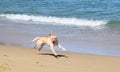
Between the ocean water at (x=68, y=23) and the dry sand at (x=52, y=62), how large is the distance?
1078 mm

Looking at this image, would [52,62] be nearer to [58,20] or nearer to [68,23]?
[68,23]

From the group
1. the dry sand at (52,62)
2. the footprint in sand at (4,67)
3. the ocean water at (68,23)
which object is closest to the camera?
the footprint in sand at (4,67)

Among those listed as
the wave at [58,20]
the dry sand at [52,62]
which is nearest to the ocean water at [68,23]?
the wave at [58,20]

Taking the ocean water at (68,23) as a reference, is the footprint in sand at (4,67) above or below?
below

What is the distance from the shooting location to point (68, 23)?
1911cm

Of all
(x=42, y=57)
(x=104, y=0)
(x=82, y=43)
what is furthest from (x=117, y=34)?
(x=104, y=0)

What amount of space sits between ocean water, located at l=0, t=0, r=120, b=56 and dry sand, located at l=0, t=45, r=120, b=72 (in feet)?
3.54

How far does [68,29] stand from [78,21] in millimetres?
3164

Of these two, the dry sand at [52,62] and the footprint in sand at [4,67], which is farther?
the dry sand at [52,62]

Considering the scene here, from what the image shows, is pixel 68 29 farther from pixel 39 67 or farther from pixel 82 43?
pixel 39 67

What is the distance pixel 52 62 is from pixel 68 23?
393 inches

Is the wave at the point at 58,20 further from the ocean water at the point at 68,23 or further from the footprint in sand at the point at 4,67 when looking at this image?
the footprint in sand at the point at 4,67

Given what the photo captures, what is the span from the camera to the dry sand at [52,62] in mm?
8281

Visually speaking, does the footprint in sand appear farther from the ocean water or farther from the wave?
the wave
